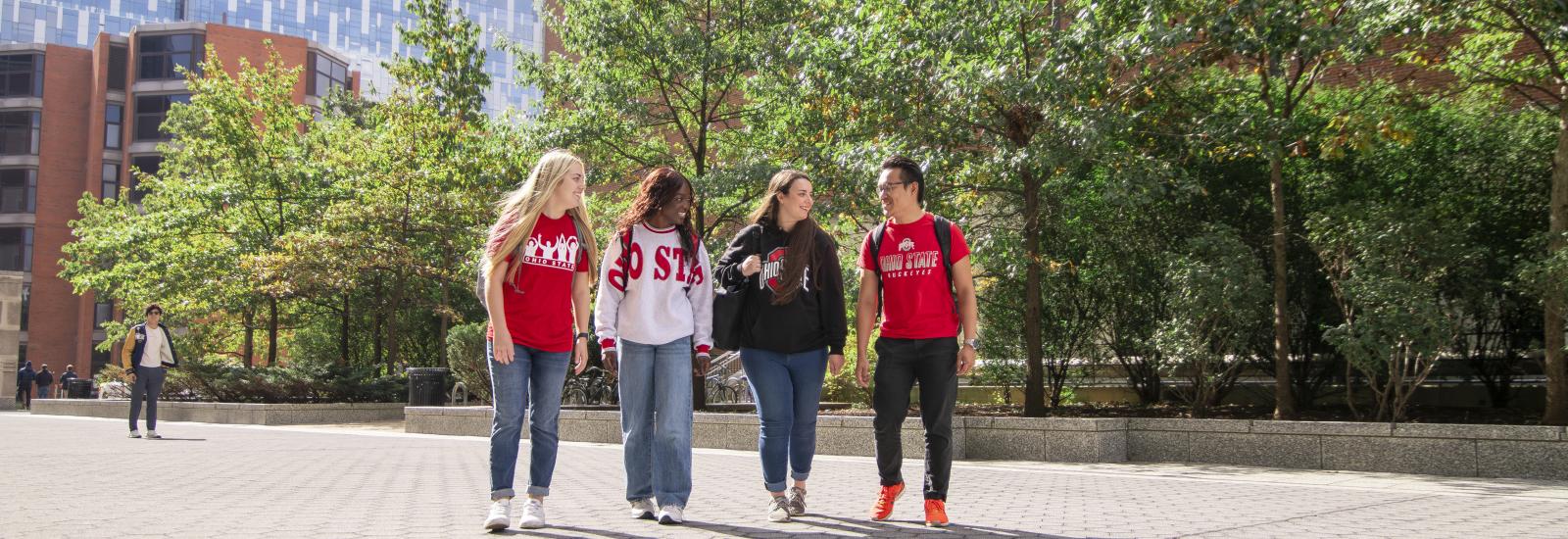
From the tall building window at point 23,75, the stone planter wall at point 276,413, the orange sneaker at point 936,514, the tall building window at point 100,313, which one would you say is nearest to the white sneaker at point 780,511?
the orange sneaker at point 936,514

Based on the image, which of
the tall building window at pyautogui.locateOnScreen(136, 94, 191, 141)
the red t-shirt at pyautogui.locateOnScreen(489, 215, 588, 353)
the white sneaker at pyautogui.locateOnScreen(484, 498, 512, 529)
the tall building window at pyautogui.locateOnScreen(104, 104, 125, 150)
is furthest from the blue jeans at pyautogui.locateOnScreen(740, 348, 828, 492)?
the tall building window at pyautogui.locateOnScreen(104, 104, 125, 150)

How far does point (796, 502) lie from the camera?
5.88 metres

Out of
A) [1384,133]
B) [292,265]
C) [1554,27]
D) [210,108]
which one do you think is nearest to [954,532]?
[1384,133]

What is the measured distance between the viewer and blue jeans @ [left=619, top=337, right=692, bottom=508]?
5.47m

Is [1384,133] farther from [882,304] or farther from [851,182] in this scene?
[882,304]

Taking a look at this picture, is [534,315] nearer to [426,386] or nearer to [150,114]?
[426,386]

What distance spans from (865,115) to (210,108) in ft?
63.6

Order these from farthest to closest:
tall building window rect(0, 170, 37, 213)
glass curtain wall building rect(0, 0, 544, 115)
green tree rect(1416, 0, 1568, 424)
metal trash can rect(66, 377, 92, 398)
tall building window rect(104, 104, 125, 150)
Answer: glass curtain wall building rect(0, 0, 544, 115), tall building window rect(104, 104, 125, 150), tall building window rect(0, 170, 37, 213), metal trash can rect(66, 377, 92, 398), green tree rect(1416, 0, 1568, 424)

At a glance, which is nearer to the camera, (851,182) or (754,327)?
(754,327)

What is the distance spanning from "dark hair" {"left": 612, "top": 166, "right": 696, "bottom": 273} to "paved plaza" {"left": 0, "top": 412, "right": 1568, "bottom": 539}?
1.28 meters

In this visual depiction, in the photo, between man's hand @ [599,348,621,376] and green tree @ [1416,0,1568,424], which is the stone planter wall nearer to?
green tree @ [1416,0,1568,424]

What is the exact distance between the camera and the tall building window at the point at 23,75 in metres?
70.5

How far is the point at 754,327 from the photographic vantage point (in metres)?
5.68

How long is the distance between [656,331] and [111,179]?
7399cm
